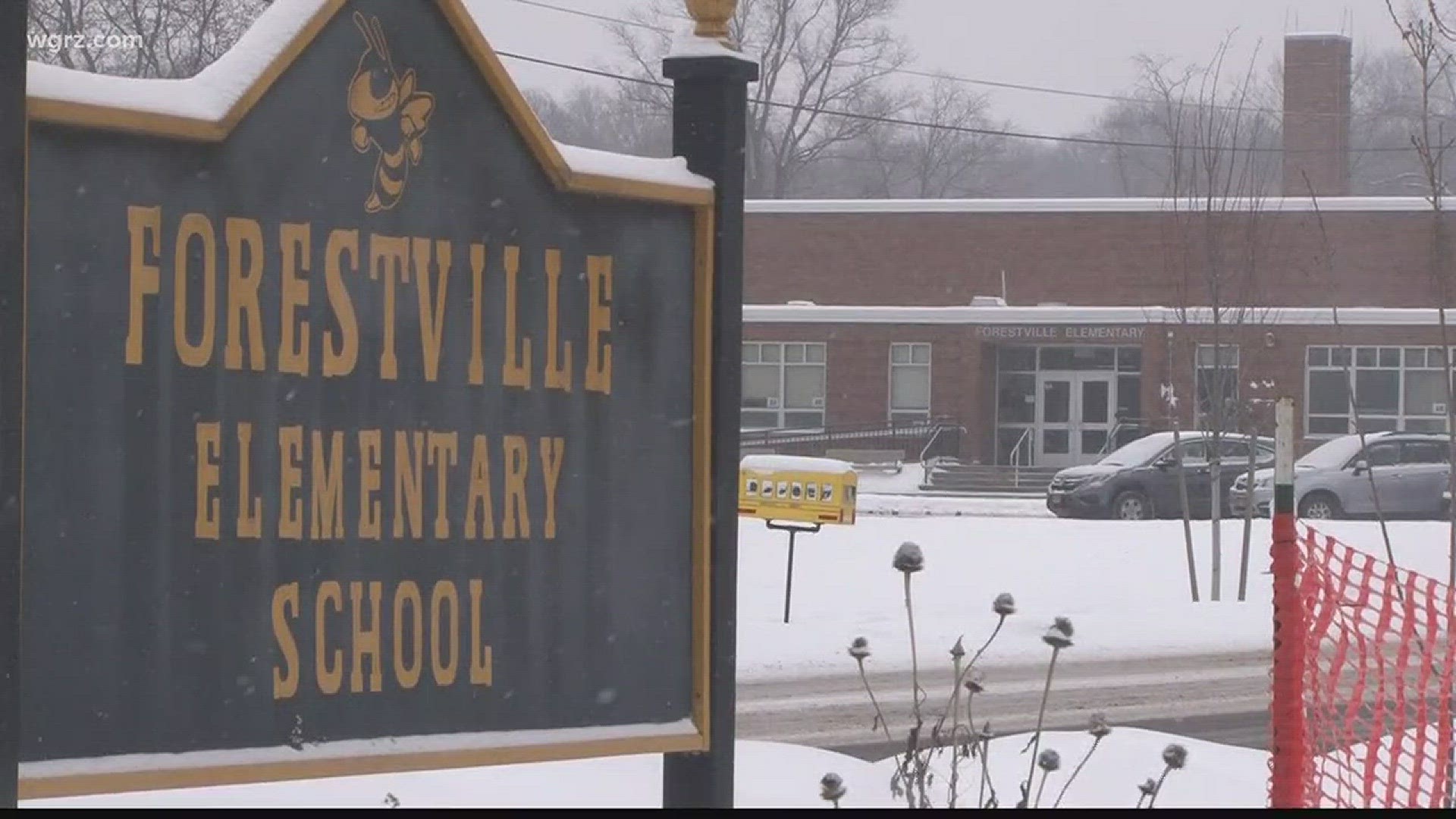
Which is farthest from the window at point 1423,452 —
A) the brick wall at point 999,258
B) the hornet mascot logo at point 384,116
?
the hornet mascot logo at point 384,116

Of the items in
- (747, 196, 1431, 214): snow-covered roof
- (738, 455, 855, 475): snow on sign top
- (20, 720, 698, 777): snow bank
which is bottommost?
(738, 455, 855, 475): snow on sign top

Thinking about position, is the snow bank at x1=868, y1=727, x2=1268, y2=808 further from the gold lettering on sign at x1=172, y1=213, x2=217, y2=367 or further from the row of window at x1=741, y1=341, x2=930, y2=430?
the row of window at x1=741, y1=341, x2=930, y2=430

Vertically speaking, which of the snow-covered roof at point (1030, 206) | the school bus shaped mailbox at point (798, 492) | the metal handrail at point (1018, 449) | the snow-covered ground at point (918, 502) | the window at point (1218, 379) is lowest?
the snow-covered ground at point (918, 502)

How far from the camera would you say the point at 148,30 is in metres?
33.2

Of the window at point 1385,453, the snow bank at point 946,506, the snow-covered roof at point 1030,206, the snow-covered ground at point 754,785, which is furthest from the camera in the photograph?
the snow-covered roof at point 1030,206

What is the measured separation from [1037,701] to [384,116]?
31.7ft

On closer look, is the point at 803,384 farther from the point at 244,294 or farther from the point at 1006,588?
the point at 244,294

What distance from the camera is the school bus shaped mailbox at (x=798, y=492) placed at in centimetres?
1536

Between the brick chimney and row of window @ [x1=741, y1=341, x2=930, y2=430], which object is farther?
the brick chimney

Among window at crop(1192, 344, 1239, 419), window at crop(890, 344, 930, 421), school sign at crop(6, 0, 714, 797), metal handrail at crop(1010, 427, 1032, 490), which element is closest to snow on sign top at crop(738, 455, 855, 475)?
window at crop(1192, 344, 1239, 419)

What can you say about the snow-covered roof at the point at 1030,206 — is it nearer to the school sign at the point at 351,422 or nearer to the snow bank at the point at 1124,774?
the snow bank at the point at 1124,774

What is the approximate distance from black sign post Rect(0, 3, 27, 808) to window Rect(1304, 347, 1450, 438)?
42665mm

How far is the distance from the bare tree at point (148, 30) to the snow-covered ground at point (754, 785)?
2369cm

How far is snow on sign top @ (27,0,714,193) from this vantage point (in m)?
3.49
